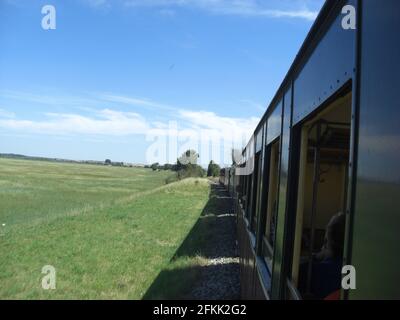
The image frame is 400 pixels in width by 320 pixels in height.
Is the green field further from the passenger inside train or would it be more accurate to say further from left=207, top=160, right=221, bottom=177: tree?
left=207, top=160, right=221, bottom=177: tree

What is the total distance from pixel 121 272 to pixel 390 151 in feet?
33.0

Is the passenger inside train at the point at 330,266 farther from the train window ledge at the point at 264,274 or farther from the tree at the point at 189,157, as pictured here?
the tree at the point at 189,157

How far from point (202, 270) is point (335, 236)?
7.07 metres

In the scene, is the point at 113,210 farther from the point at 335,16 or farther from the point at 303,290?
the point at 335,16

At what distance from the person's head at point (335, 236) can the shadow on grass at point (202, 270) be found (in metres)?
5.06

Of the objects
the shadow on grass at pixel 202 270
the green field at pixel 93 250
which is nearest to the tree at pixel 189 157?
the green field at pixel 93 250

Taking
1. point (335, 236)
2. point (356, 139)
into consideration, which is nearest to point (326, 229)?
point (335, 236)

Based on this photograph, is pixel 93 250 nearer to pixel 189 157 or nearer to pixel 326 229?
pixel 326 229

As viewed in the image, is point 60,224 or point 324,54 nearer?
point 324,54

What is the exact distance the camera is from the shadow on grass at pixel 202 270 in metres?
8.12

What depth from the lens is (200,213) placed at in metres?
22.0

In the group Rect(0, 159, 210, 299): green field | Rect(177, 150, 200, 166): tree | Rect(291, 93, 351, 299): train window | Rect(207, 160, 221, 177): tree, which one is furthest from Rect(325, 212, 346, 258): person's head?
Rect(207, 160, 221, 177): tree
